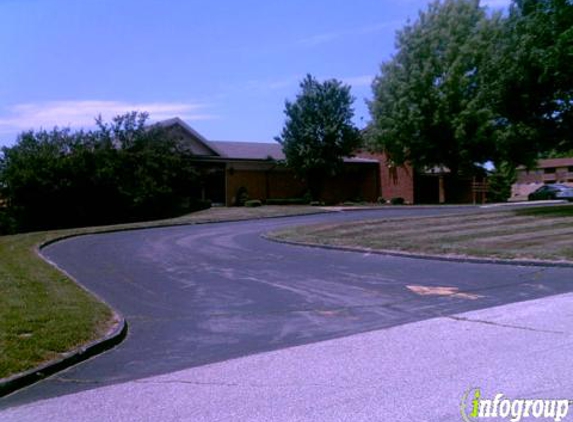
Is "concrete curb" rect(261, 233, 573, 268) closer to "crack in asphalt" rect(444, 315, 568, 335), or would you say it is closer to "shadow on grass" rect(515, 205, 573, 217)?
"crack in asphalt" rect(444, 315, 568, 335)

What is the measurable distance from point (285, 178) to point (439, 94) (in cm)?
1226

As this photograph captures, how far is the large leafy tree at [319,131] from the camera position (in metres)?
43.2

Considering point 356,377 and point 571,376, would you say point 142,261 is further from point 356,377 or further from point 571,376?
point 571,376

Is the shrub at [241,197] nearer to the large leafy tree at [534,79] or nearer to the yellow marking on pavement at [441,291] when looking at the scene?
the large leafy tree at [534,79]

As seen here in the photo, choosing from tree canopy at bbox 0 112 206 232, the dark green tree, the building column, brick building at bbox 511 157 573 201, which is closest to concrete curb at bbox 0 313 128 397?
tree canopy at bbox 0 112 206 232

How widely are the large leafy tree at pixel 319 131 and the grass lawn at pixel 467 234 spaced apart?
17.5 m

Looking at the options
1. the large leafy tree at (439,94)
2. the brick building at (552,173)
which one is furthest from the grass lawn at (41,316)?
the brick building at (552,173)

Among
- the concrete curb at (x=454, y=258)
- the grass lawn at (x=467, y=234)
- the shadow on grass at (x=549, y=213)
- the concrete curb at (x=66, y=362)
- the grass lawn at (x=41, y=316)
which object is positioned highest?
the shadow on grass at (x=549, y=213)

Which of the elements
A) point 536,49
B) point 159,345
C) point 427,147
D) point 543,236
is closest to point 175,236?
point 543,236

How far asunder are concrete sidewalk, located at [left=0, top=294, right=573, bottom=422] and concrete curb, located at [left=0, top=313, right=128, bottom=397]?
0.61 meters

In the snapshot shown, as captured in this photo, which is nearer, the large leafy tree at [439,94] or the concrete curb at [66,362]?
the concrete curb at [66,362]

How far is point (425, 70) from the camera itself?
43031mm

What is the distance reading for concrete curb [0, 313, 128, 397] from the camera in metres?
6.46

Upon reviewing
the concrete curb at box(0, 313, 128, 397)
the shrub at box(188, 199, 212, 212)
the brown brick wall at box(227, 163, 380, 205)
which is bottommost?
the concrete curb at box(0, 313, 128, 397)
